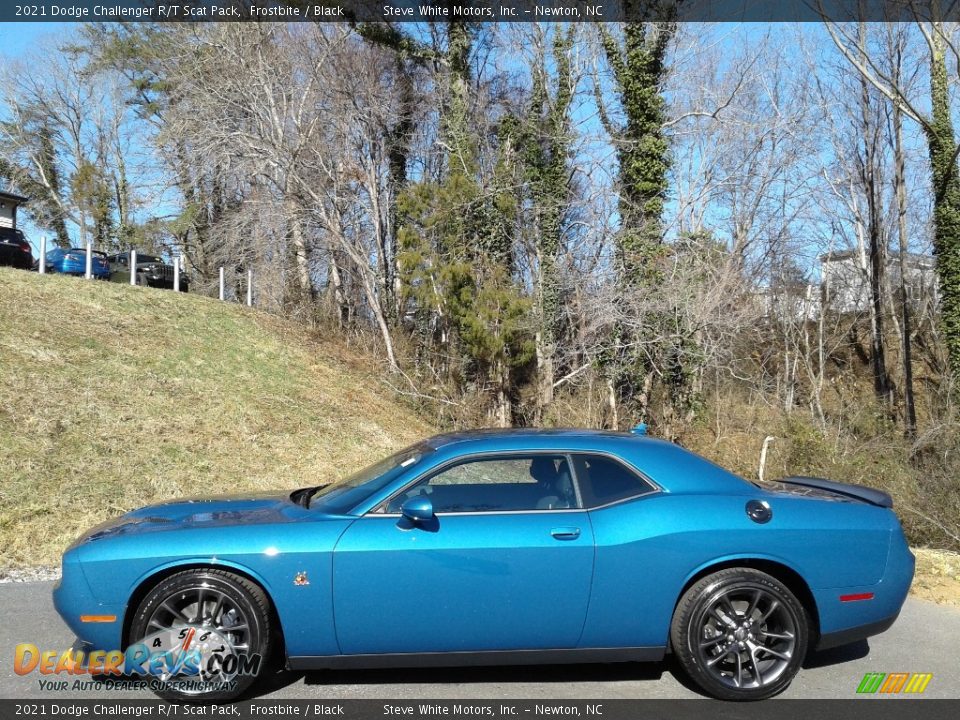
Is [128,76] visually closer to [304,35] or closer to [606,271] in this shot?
[304,35]

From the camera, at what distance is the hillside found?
951cm

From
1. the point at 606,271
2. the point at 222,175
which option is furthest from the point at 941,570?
the point at 222,175

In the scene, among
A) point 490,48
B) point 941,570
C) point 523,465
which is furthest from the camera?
point 490,48

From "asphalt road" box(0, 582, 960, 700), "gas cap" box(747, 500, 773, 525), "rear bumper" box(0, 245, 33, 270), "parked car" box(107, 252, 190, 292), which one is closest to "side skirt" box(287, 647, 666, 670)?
"asphalt road" box(0, 582, 960, 700)

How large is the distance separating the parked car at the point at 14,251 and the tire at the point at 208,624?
20109 mm

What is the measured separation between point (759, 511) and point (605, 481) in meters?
0.85

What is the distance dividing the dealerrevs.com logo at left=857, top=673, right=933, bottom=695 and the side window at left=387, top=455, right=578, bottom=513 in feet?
6.27

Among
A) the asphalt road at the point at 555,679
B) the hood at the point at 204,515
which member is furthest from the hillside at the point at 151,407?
the asphalt road at the point at 555,679

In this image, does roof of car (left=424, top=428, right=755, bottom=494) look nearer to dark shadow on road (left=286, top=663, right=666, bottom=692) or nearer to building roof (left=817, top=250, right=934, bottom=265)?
dark shadow on road (left=286, top=663, right=666, bottom=692)

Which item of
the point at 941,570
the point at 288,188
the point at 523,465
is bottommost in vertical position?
the point at 941,570

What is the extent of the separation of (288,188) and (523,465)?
57.6 ft

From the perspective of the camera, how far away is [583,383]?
19.4 metres

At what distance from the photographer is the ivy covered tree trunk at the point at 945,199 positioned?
1759 centimetres

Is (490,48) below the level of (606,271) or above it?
above
